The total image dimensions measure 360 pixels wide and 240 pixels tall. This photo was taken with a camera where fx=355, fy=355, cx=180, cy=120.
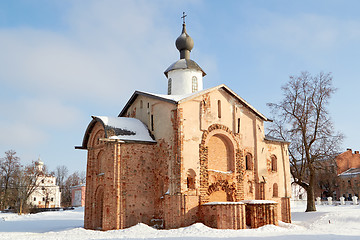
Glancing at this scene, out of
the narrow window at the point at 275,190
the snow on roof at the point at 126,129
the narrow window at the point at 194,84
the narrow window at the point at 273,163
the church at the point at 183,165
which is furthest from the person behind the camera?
the narrow window at the point at 194,84

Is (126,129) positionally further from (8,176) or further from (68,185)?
(68,185)

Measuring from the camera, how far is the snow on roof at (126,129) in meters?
20.2

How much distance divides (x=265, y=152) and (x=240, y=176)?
3.20m

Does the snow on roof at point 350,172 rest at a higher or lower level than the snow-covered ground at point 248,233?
higher

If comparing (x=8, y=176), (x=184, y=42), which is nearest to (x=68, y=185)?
(x=8, y=176)

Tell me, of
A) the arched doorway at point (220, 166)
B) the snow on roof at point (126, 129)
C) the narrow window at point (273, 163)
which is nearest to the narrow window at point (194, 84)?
the arched doorway at point (220, 166)

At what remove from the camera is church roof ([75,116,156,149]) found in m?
20.1

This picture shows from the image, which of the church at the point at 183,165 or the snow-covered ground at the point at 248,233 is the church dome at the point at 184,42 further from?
the snow-covered ground at the point at 248,233

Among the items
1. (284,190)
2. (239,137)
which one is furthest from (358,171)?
(239,137)

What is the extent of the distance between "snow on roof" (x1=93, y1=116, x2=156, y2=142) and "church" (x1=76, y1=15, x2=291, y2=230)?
0.19 feet

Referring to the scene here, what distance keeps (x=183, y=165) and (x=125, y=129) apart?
13.7 ft

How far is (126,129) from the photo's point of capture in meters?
20.7

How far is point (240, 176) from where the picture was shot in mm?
21281

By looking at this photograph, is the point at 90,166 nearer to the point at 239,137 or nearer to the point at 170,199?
the point at 170,199
